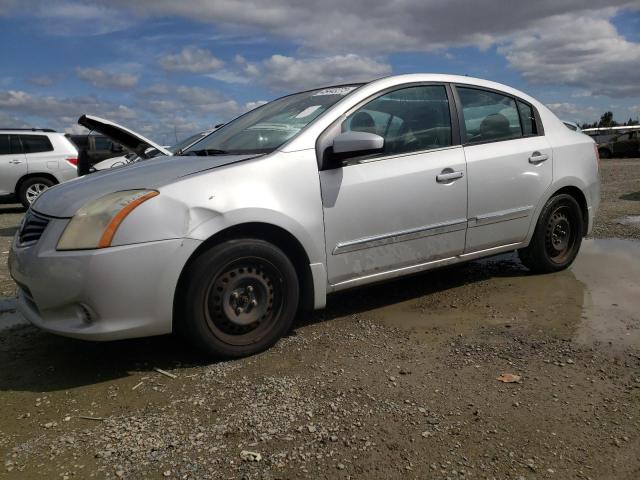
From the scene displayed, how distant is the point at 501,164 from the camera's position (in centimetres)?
421

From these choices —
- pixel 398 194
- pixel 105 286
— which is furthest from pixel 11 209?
pixel 398 194

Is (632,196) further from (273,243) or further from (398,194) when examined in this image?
(273,243)

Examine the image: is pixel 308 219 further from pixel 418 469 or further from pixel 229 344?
pixel 418 469

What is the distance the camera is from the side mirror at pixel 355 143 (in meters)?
3.35

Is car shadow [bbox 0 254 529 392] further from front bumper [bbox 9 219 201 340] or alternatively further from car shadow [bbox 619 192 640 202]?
car shadow [bbox 619 192 640 202]

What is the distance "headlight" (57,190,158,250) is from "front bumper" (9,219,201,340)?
0.05m

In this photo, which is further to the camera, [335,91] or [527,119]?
[527,119]

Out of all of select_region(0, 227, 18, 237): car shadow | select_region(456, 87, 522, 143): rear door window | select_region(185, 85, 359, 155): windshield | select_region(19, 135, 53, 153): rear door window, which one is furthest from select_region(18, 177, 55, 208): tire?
select_region(456, 87, 522, 143): rear door window

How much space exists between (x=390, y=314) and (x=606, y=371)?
1458mm

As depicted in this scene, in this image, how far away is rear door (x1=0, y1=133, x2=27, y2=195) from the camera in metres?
11.4

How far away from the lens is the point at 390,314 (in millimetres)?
4020

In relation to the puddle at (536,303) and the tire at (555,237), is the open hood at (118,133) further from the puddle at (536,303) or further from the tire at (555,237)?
the tire at (555,237)

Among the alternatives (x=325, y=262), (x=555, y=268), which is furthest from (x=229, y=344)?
(x=555, y=268)

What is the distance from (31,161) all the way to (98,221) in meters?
9.96
